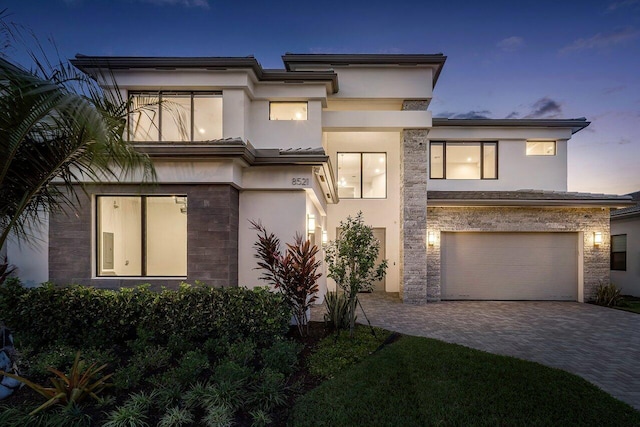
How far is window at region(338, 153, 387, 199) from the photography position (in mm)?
13383

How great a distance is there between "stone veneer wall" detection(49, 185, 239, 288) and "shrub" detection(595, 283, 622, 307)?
12.1m

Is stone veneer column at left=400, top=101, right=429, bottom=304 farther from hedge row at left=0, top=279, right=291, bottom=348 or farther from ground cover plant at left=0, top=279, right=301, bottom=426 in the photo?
hedge row at left=0, top=279, right=291, bottom=348

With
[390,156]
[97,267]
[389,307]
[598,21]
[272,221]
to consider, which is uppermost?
[598,21]

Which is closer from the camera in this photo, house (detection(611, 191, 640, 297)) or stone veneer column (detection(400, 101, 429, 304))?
stone veneer column (detection(400, 101, 429, 304))

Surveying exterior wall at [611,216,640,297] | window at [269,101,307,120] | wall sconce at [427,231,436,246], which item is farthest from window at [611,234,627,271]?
window at [269,101,307,120]

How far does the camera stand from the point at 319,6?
493 inches

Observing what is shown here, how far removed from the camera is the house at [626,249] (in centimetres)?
1228

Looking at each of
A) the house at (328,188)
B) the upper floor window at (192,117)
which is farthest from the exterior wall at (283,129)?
the upper floor window at (192,117)

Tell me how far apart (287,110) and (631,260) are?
14.7m

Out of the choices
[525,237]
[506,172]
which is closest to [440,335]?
[525,237]

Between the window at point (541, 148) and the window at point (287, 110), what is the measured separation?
10.3m

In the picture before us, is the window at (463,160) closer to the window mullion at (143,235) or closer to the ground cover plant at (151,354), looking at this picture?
the ground cover plant at (151,354)

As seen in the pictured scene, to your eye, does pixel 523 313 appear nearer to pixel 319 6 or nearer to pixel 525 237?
pixel 525 237

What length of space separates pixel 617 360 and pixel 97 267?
10.5 m
